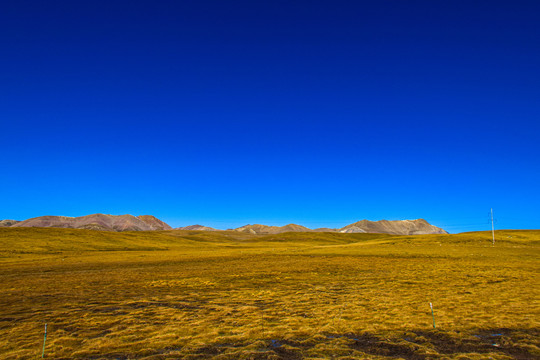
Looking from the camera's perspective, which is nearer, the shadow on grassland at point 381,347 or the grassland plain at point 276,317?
the shadow on grassland at point 381,347

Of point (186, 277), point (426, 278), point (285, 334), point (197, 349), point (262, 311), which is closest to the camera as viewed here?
point (197, 349)

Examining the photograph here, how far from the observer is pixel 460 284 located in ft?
79.6

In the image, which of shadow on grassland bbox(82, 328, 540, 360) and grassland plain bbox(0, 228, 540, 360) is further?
grassland plain bbox(0, 228, 540, 360)

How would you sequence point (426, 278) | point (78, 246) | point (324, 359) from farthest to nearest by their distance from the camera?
point (78, 246) < point (426, 278) < point (324, 359)

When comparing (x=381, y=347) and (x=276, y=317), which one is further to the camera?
(x=276, y=317)

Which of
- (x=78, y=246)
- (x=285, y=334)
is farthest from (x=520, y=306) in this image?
(x=78, y=246)

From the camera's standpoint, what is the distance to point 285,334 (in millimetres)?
12562

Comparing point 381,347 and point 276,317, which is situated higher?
point 381,347

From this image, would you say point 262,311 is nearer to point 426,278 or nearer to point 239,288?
point 239,288

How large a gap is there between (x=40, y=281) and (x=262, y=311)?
24.2 m

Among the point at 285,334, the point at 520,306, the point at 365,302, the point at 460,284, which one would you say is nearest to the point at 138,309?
the point at 285,334

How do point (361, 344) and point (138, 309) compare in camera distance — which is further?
point (138, 309)

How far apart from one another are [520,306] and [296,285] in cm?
1440

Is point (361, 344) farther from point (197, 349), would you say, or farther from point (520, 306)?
point (520, 306)
